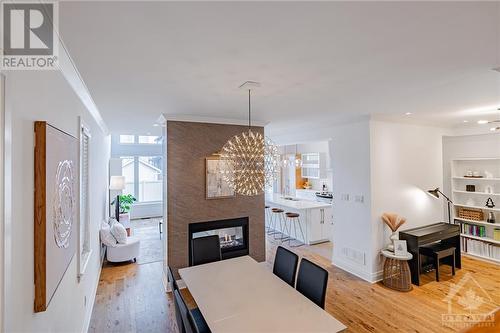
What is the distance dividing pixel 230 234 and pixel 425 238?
3.28 m

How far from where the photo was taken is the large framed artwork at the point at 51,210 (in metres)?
1.39

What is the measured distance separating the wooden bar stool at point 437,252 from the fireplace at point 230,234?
3013mm

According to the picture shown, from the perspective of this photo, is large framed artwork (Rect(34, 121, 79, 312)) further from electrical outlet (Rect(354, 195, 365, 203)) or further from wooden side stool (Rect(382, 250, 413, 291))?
wooden side stool (Rect(382, 250, 413, 291))

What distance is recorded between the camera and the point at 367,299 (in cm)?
364

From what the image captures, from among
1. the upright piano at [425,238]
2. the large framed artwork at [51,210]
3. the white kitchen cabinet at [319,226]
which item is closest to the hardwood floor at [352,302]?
the upright piano at [425,238]

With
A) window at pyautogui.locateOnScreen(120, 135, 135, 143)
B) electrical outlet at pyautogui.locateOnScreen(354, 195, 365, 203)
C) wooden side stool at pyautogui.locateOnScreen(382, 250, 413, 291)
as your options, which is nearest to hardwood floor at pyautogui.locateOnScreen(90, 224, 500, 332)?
wooden side stool at pyautogui.locateOnScreen(382, 250, 413, 291)

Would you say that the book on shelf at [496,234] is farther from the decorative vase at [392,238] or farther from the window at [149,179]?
the window at [149,179]

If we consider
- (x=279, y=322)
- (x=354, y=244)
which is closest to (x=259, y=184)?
(x=279, y=322)

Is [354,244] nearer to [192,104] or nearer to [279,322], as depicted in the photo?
[279,322]

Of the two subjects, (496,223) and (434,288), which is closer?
(434,288)

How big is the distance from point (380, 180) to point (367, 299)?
1854mm

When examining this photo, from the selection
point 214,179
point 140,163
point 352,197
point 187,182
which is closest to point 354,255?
point 352,197

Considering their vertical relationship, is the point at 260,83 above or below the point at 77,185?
above

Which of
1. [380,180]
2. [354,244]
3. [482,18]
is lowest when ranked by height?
[354,244]
